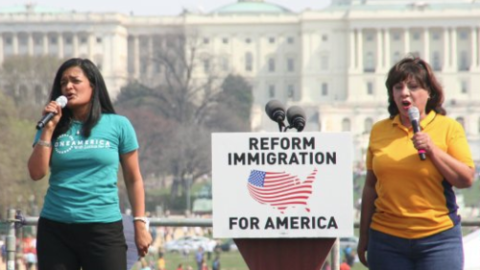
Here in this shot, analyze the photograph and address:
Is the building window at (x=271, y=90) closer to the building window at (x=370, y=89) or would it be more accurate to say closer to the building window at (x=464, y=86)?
the building window at (x=370, y=89)

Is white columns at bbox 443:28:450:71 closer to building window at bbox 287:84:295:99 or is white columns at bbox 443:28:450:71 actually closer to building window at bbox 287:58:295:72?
building window at bbox 287:84:295:99

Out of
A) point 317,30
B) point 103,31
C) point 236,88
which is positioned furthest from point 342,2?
point 236,88

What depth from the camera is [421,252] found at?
8234 mm

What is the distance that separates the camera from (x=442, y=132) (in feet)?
27.4

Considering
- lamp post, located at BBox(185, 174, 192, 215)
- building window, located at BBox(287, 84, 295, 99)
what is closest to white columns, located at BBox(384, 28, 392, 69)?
building window, located at BBox(287, 84, 295, 99)

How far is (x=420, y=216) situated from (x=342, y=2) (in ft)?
483

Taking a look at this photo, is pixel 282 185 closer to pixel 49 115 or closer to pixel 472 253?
pixel 49 115

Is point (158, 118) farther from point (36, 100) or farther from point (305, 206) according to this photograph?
point (305, 206)

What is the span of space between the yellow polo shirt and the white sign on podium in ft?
0.73

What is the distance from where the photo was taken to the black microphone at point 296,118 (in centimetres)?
898

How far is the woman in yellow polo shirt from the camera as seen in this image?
8.22m

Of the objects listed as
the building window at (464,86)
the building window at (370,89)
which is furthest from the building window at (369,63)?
the building window at (464,86)

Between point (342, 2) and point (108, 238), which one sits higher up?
point (342, 2)

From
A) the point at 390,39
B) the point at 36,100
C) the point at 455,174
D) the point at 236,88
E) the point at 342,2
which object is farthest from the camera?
the point at 342,2
